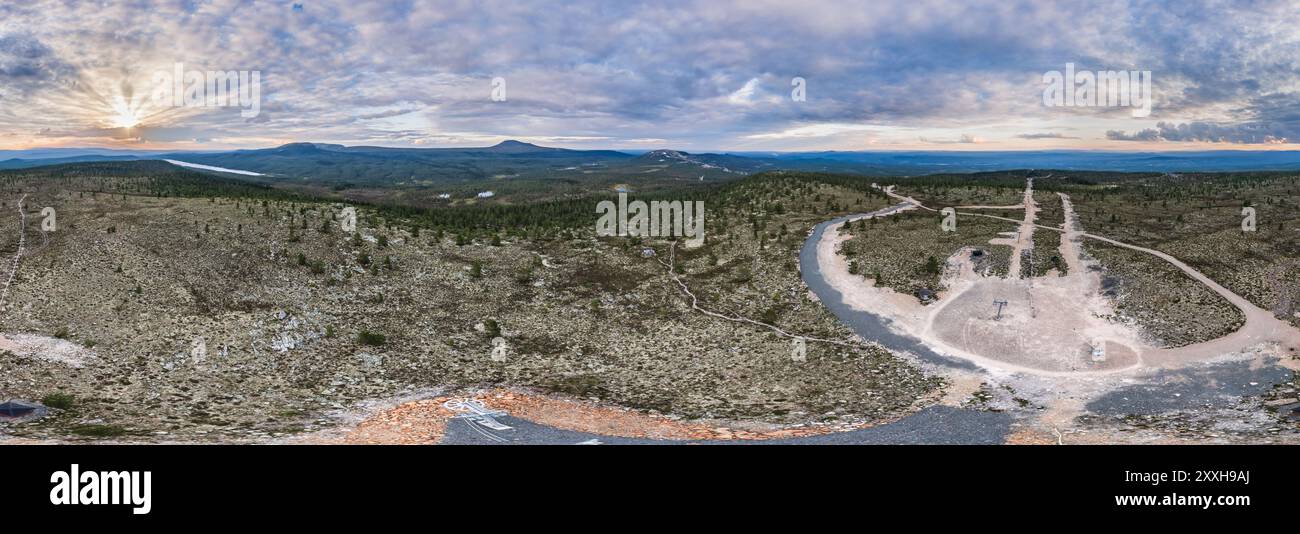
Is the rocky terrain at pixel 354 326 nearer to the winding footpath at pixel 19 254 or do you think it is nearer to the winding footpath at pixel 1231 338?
the winding footpath at pixel 19 254

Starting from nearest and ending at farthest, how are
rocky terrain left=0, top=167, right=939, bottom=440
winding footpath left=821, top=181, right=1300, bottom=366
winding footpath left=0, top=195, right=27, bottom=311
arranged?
1. rocky terrain left=0, top=167, right=939, bottom=440
2. winding footpath left=821, top=181, right=1300, bottom=366
3. winding footpath left=0, top=195, right=27, bottom=311

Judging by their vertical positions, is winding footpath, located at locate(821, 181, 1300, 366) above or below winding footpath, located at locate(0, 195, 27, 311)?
below

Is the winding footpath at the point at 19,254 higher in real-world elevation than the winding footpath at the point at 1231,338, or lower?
higher

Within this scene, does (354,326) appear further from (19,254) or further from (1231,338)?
(1231,338)

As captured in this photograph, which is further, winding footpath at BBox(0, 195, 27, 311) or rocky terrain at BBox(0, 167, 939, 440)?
winding footpath at BBox(0, 195, 27, 311)

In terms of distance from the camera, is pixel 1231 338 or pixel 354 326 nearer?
pixel 1231 338

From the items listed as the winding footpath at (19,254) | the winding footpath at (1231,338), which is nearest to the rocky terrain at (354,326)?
the winding footpath at (19,254)

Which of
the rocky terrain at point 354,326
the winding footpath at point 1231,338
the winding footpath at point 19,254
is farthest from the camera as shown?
the winding footpath at point 19,254

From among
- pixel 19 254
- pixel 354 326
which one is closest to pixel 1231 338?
pixel 354 326

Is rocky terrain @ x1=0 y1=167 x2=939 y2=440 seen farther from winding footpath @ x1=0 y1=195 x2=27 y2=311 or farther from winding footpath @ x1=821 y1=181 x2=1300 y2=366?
winding footpath @ x1=821 y1=181 x2=1300 y2=366

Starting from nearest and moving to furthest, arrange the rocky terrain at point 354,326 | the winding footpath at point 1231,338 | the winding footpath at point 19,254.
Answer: the rocky terrain at point 354,326, the winding footpath at point 1231,338, the winding footpath at point 19,254

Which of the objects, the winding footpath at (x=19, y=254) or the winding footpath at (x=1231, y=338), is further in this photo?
the winding footpath at (x=19, y=254)

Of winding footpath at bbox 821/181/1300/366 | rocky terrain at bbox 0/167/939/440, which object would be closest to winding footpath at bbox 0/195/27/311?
rocky terrain at bbox 0/167/939/440
